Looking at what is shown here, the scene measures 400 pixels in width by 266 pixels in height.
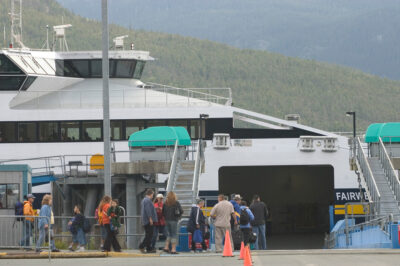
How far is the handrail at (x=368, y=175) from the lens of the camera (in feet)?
97.8

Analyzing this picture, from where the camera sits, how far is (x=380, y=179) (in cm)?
3241

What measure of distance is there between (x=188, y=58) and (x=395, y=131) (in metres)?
101

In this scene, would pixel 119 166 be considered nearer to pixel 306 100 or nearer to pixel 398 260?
pixel 398 260

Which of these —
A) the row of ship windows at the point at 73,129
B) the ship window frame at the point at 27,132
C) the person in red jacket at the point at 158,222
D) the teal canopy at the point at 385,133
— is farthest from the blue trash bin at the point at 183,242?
the ship window frame at the point at 27,132

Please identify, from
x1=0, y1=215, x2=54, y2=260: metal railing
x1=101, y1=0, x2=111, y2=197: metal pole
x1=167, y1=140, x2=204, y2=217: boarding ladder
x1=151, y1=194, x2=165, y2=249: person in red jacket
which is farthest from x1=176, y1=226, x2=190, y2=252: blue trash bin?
x1=0, y1=215, x2=54, y2=260: metal railing

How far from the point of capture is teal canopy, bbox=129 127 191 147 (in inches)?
1371

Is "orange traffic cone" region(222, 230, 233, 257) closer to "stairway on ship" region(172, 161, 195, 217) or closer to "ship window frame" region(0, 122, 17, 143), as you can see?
"stairway on ship" region(172, 161, 195, 217)

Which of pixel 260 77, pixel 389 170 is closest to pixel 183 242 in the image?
pixel 389 170

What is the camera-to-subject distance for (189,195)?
30.5 meters

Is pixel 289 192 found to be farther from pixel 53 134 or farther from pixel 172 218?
pixel 172 218

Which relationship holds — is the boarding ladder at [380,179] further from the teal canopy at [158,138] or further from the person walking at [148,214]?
the person walking at [148,214]

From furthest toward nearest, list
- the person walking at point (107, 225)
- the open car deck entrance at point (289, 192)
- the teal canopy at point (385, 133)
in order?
the open car deck entrance at point (289, 192), the teal canopy at point (385, 133), the person walking at point (107, 225)

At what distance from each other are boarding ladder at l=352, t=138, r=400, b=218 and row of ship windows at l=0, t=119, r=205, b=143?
28.3 feet

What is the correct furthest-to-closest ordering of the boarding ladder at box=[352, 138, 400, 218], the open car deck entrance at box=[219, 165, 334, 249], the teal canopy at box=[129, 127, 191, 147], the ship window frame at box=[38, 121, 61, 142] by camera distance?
the open car deck entrance at box=[219, 165, 334, 249]
the ship window frame at box=[38, 121, 61, 142]
the teal canopy at box=[129, 127, 191, 147]
the boarding ladder at box=[352, 138, 400, 218]
